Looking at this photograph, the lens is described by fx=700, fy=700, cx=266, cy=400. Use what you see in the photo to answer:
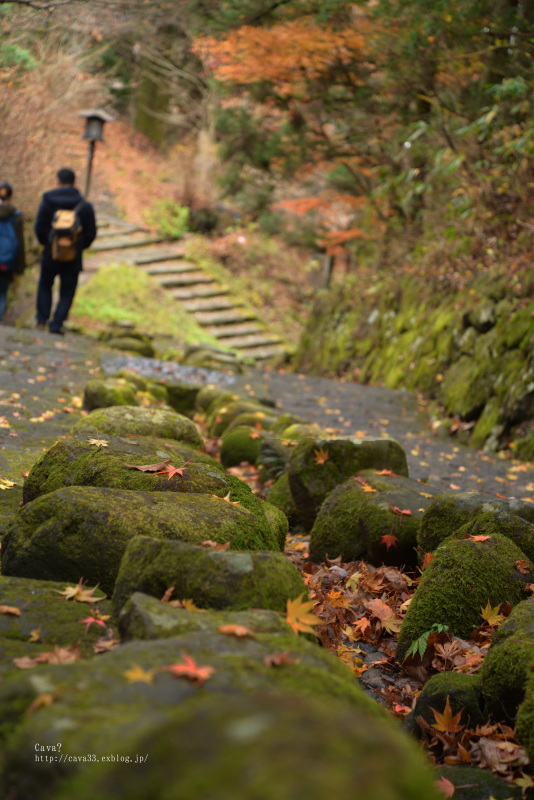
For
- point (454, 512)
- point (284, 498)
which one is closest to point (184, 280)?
point (284, 498)

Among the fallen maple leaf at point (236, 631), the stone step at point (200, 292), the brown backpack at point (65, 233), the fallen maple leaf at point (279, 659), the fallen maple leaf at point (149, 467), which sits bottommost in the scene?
the stone step at point (200, 292)

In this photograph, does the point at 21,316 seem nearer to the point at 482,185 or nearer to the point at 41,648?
the point at 482,185

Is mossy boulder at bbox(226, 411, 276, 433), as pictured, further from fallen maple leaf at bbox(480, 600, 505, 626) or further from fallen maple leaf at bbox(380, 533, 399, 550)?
fallen maple leaf at bbox(480, 600, 505, 626)

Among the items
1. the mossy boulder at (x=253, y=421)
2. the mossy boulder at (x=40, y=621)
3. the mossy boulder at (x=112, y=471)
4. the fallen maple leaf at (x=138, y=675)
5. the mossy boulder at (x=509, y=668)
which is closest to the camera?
the fallen maple leaf at (x=138, y=675)

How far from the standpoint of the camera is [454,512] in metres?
3.83

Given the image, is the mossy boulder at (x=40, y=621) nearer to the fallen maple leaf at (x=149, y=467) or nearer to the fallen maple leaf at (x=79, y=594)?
the fallen maple leaf at (x=79, y=594)

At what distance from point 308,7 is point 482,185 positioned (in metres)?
4.97

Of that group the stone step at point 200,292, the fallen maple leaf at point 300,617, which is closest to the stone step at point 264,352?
the stone step at point 200,292

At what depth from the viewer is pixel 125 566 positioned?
2.50 meters

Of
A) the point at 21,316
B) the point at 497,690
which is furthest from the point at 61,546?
the point at 21,316

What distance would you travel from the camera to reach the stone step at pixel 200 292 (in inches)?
785

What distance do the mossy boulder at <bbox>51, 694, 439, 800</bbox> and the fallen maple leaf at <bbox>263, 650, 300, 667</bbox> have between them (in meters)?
0.43

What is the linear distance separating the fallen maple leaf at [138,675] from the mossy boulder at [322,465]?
333 cm

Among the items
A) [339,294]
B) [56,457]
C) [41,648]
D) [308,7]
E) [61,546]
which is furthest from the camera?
[339,294]
